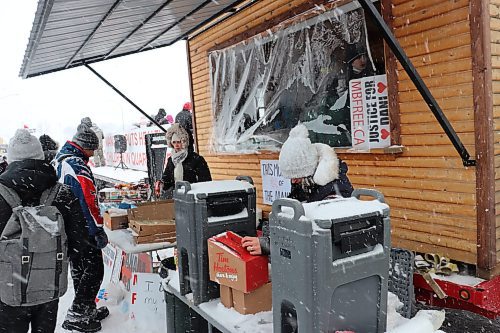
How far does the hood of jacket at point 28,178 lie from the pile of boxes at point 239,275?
125cm

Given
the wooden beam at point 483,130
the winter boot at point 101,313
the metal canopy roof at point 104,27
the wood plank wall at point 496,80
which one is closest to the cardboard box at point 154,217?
the winter boot at point 101,313

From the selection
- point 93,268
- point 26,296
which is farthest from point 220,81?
point 26,296

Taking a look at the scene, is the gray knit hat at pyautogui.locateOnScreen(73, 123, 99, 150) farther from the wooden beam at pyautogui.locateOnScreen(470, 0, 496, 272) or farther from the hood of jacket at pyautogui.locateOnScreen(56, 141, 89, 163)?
the wooden beam at pyautogui.locateOnScreen(470, 0, 496, 272)

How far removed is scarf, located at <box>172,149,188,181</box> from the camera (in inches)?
194

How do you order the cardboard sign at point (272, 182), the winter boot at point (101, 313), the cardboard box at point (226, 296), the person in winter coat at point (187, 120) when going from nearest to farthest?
the cardboard box at point (226, 296)
the winter boot at point (101, 313)
the person in winter coat at point (187, 120)
the cardboard sign at point (272, 182)

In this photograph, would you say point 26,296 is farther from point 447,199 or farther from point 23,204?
point 447,199

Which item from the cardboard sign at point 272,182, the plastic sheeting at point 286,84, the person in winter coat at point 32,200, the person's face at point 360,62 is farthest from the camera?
the cardboard sign at point 272,182

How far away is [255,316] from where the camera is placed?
248 centimetres

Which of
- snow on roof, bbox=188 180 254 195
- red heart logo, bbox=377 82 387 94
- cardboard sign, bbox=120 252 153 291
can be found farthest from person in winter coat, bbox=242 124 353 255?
cardboard sign, bbox=120 252 153 291

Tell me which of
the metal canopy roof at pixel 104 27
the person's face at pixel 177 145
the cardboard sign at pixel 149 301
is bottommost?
the cardboard sign at pixel 149 301

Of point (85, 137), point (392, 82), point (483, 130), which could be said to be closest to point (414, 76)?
point (483, 130)

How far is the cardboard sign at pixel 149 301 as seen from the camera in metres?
4.14

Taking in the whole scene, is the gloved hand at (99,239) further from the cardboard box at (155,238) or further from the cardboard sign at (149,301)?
the cardboard sign at (149,301)

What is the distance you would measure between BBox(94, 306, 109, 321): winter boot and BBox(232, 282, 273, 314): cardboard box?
2517 mm
